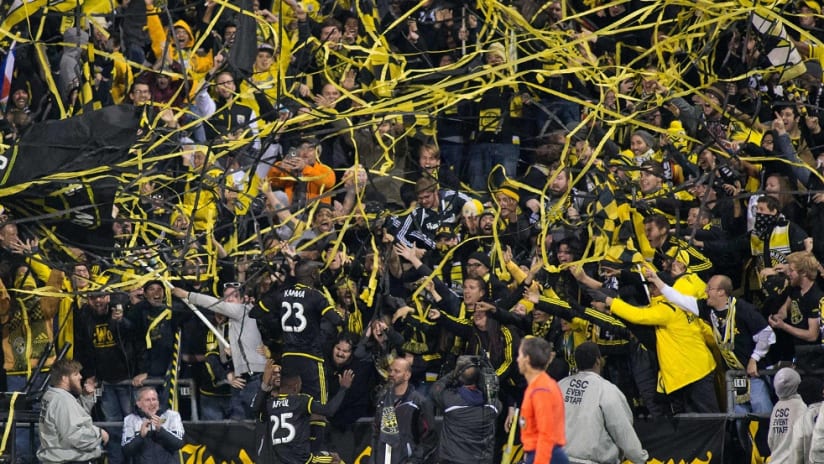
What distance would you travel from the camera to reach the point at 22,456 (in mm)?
15461

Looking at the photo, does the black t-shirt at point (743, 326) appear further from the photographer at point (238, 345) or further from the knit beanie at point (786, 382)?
the photographer at point (238, 345)

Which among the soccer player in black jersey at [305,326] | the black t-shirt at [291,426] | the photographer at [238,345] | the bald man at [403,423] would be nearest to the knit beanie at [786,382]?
the bald man at [403,423]

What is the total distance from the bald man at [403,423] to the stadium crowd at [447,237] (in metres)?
0.04

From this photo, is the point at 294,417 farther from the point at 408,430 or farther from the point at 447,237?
the point at 447,237

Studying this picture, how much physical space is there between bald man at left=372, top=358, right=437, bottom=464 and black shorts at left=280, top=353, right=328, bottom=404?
102cm

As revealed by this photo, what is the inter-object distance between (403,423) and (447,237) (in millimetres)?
2152

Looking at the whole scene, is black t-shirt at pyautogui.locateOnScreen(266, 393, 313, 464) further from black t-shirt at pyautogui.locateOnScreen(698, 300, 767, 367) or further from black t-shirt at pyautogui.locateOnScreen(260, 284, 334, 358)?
black t-shirt at pyautogui.locateOnScreen(698, 300, 767, 367)

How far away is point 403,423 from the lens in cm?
1399

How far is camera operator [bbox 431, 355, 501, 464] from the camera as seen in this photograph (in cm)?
1351

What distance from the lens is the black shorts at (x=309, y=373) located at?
1500cm

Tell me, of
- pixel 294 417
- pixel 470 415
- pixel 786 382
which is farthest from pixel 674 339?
pixel 294 417

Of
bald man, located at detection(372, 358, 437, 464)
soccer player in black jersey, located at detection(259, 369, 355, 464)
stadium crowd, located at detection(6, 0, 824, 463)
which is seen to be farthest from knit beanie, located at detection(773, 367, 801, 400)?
soccer player in black jersey, located at detection(259, 369, 355, 464)

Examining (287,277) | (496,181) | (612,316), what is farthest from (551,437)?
(496,181)

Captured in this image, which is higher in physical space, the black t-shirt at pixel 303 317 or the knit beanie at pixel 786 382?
the knit beanie at pixel 786 382
